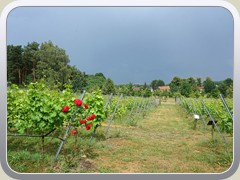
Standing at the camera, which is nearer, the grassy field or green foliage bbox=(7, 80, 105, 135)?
the grassy field

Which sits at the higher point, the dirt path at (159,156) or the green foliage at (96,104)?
the green foliage at (96,104)

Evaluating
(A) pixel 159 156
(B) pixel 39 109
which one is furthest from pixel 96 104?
(A) pixel 159 156

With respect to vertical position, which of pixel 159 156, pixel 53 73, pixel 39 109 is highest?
pixel 53 73

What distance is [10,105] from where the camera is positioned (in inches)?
212

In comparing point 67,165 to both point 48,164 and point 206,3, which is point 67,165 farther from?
point 206,3

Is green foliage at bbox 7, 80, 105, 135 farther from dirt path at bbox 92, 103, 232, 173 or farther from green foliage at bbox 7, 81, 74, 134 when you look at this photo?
dirt path at bbox 92, 103, 232, 173

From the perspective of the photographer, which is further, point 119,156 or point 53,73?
point 53,73

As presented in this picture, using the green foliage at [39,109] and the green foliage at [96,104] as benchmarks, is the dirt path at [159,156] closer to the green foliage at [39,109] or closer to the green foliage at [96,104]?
the green foliage at [96,104]

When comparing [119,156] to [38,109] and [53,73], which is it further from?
[53,73]

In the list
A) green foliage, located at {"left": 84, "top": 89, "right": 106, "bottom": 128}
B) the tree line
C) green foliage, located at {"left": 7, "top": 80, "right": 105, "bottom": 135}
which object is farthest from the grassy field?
the tree line

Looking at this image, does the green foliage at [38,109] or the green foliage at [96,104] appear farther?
the green foliage at [96,104]

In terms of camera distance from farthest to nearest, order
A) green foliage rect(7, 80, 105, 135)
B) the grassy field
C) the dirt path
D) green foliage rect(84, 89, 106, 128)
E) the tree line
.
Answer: green foliage rect(84, 89, 106, 128) → green foliage rect(7, 80, 105, 135) → the dirt path → the grassy field → the tree line

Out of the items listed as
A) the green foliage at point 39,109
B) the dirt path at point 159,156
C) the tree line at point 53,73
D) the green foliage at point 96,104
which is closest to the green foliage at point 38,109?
the green foliage at point 39,109

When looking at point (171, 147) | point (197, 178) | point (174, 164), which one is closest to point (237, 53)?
point (197, 178)
